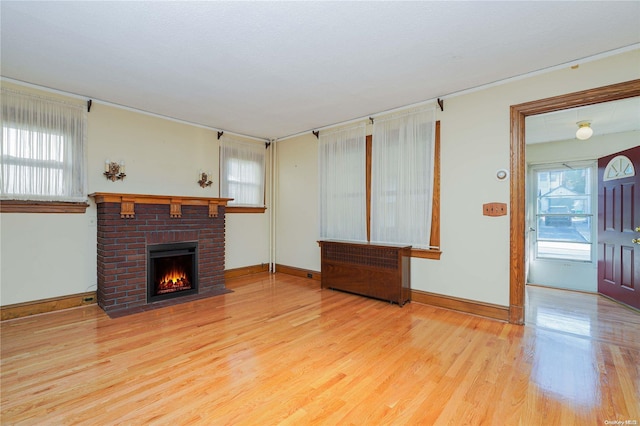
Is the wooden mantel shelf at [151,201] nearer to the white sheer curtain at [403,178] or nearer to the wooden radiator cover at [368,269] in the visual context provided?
the wooden radiator cover at [368,269]

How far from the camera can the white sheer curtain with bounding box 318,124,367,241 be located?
15.0ft

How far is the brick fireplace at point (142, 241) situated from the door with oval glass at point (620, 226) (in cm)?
579

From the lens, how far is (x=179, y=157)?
471 cm

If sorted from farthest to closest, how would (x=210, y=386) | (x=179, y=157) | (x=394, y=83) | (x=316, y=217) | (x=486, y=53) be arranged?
(x=316, y=217) < (x=179, y=157) < (x=394, y=83) < (x=486, y=53) < (x=210, y=386)

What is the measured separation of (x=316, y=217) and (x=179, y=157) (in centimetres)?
254

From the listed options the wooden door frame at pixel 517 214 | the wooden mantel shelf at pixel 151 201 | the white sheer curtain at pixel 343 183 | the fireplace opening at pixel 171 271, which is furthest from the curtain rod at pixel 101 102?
the wooden door frame at pixel 517 214

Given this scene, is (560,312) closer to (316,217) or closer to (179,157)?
(316,217)

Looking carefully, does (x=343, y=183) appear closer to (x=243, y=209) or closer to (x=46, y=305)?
(x=243, y=209)

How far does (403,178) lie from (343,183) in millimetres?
1091

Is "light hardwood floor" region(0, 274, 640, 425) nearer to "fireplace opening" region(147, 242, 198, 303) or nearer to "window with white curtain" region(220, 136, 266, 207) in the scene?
"fireplace opening" region(147, 242, 198, 303)

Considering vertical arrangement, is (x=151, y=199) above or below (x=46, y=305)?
above

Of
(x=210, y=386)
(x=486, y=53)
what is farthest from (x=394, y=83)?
(x=210, y=386)

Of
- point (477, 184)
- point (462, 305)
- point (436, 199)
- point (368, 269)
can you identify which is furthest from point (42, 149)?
point (462, 305)

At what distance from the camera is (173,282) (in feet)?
14.0
